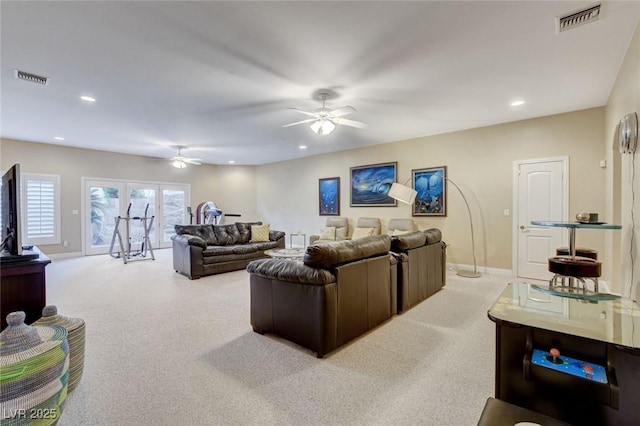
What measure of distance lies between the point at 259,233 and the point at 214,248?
4.25ft

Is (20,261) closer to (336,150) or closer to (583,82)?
(583,82)

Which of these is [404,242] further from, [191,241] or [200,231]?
[200,231]

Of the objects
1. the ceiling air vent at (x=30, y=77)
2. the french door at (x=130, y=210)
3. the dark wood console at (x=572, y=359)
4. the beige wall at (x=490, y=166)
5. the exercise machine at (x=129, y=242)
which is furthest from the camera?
the french door at (x=130, y=210)

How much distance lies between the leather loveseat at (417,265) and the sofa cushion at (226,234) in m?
3.97

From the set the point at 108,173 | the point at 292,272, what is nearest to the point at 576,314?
the point at 292,272

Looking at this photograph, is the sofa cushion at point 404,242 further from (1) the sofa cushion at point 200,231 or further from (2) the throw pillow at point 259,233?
(1) the sofa cushion at point 200,231

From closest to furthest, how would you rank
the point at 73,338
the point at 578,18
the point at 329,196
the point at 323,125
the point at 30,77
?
the point at 73,338 → the point at 578,18 → the point at 30,77 → the point at 323,125 → the point at 329,196

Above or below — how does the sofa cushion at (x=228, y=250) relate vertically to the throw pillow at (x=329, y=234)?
below

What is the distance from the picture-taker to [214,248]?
5.61 metres

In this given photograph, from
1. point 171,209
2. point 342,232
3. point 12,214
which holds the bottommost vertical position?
point 342,232

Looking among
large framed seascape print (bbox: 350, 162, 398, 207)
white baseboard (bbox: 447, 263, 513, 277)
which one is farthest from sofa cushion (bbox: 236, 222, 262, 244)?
white baseboard (bbox: 447, 263, 513, 277)

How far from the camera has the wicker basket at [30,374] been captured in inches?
55.2

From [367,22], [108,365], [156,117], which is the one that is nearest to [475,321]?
[367,22]

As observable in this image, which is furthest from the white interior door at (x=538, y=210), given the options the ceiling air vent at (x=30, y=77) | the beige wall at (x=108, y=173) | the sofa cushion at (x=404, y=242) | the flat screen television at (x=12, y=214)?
the beige wall at (x=108, y=173)
